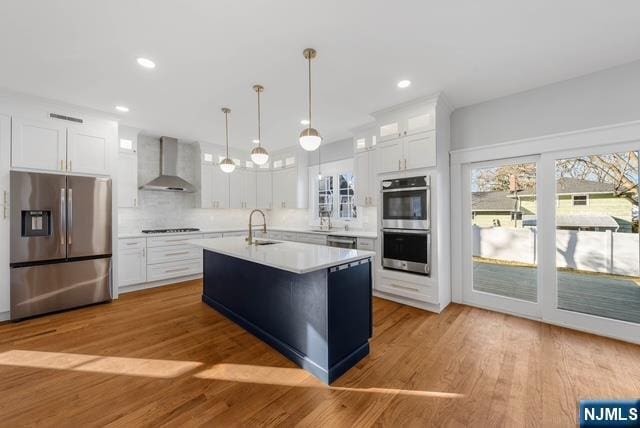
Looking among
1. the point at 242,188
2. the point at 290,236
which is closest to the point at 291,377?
the point at 290,236

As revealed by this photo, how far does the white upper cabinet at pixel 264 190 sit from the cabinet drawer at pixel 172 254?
1.89 m

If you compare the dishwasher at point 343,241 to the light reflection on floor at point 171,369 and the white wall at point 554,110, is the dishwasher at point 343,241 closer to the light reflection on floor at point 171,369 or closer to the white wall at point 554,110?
the white wall at point 554,110

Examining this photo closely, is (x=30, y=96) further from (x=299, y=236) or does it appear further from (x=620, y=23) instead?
(x=620, y=23)

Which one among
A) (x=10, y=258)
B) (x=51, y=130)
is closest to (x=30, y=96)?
(x=51, y=130)

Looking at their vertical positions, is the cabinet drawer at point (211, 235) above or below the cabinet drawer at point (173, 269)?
above

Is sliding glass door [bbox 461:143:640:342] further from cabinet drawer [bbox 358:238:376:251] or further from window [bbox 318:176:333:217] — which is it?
window [bbox 318:176:333:217]

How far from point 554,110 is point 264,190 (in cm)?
535

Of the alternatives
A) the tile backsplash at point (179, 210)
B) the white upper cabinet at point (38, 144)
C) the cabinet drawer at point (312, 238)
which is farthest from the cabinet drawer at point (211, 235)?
the white upper cabinet at point (38, 144)

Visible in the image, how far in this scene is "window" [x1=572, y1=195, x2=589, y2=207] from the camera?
2.96m

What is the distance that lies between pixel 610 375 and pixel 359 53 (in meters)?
3.40

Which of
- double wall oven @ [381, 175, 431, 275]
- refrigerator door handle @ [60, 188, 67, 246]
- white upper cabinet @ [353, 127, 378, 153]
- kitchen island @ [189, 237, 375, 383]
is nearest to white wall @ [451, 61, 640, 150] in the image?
double wall oven @ [381, 175, 431, 275]

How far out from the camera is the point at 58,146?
3543mm

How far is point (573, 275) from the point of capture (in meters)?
3.03

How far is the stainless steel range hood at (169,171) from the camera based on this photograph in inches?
193
